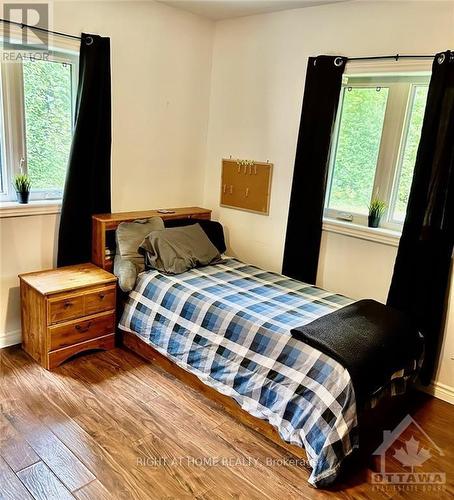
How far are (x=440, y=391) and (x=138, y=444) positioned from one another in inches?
74.0

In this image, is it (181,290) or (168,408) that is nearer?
(168,408)

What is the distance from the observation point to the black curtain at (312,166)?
285 centimetres

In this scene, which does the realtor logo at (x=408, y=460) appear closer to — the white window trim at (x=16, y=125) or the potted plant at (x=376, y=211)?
the potted plant at (x=376, y=211)

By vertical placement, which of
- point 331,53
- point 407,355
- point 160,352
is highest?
point 331,53

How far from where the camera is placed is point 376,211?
282 centimetres

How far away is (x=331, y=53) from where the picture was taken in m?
2.86

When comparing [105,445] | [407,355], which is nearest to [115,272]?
[105,445]

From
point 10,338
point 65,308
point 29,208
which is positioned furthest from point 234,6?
point 10,338

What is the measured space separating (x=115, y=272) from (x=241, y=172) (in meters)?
1.35

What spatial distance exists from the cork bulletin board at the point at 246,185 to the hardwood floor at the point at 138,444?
61.8 inches

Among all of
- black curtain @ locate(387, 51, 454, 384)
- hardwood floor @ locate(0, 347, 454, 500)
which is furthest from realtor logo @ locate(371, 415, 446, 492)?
black curtain @ locate(387, 51, 454, 384)

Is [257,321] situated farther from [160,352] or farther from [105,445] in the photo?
[105,445]

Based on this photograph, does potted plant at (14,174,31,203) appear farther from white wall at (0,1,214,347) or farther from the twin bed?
the twin bed

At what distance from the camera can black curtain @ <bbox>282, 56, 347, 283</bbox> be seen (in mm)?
2846
